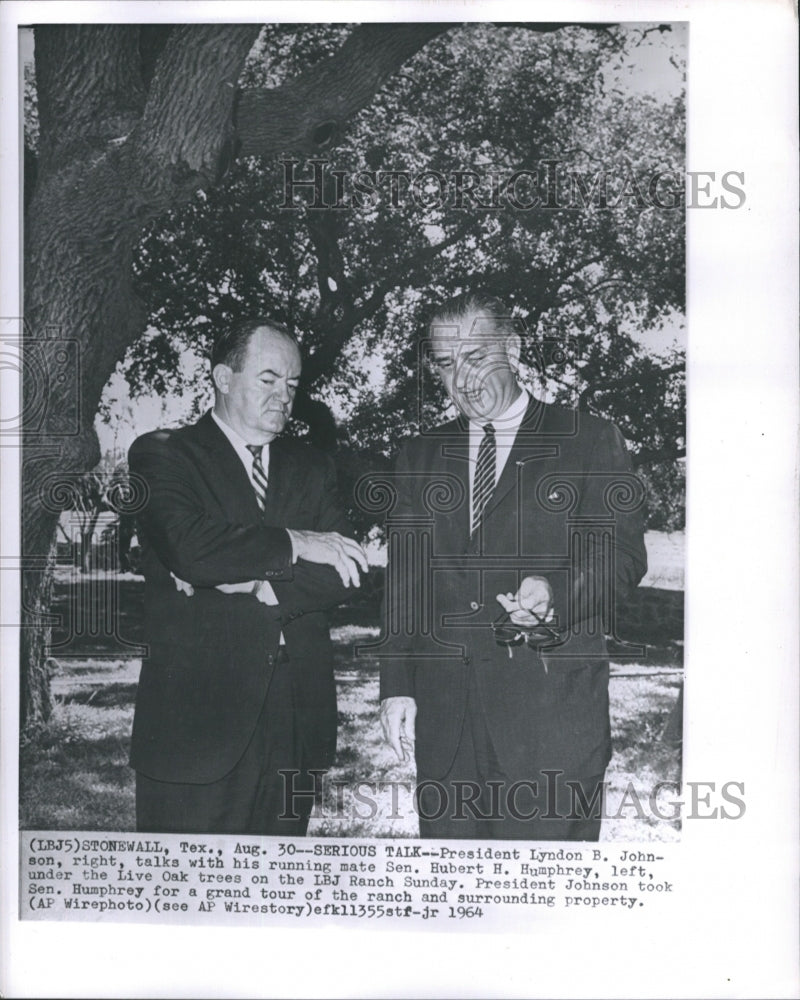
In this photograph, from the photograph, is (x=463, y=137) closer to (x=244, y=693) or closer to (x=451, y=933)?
(x=244, y=693)

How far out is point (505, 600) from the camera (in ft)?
11.0

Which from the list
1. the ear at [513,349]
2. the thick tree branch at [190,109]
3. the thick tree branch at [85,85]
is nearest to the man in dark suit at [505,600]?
the ear at [513,349]

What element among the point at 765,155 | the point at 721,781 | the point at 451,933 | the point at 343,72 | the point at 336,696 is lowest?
the point at 451,933

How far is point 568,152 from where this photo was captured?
11.1 ft

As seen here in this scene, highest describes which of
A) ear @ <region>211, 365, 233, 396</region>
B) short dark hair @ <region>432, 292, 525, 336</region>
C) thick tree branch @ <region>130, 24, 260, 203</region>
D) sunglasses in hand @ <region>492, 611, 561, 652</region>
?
thick tree branch @ <region>130, 24, 260, 203</region>

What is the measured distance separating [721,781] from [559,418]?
125cm

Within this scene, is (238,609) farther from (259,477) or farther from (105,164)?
(105,164)

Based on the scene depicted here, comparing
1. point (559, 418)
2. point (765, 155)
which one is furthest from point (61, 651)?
point (765, 155)

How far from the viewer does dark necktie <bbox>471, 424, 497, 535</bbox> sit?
339 centimetres

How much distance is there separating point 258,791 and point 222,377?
134 centimetres

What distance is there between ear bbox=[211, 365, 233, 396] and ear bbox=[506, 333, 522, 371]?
896 millimetres

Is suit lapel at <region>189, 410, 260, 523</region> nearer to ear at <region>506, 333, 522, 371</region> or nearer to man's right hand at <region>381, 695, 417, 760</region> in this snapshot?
man's right hand at <region>381, 695, 417, 760</region>

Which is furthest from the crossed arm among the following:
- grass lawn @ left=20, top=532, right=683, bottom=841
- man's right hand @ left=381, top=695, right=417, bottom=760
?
man's right hand @ left=381, top=695, right=417, bottom=760

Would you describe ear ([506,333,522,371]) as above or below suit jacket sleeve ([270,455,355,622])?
above
